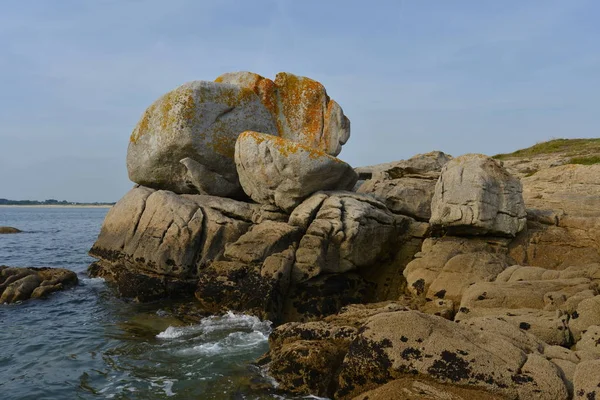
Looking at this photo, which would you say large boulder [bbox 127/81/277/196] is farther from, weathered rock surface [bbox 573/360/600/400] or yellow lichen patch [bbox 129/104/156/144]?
weathered rock surface [bbox 573/360/600/400]

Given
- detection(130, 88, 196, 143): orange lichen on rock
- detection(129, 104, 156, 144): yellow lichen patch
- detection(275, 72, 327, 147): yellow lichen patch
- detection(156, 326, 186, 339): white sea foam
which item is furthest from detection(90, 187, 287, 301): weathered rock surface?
detection(275, 72, 327, 147): yellow lichen patch

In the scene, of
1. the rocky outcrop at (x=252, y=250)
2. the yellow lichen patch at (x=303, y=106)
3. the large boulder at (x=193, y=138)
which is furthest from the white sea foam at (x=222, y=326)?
the yellow lichen patch at (x=303, y=106)

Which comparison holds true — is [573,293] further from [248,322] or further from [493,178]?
[248,322]

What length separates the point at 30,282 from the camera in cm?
2002

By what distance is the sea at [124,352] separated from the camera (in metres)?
10.2

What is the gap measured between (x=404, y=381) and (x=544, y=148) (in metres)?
51.7

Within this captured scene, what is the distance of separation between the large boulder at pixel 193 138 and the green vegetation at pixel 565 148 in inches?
1196

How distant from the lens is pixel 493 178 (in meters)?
17.5

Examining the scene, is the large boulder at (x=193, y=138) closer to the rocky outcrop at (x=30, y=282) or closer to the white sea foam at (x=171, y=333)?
the rocky outcrop at (x=30, y=282)

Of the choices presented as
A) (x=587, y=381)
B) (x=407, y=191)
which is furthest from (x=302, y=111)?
(x=587, y=381)

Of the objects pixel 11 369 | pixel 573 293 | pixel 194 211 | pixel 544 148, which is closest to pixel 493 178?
pixel 573 293

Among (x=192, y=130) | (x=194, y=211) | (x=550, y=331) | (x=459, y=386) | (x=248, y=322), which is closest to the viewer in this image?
(x=459, y=386)

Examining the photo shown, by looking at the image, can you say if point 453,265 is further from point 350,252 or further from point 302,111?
point 302,111

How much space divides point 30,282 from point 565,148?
4957 centimetres
